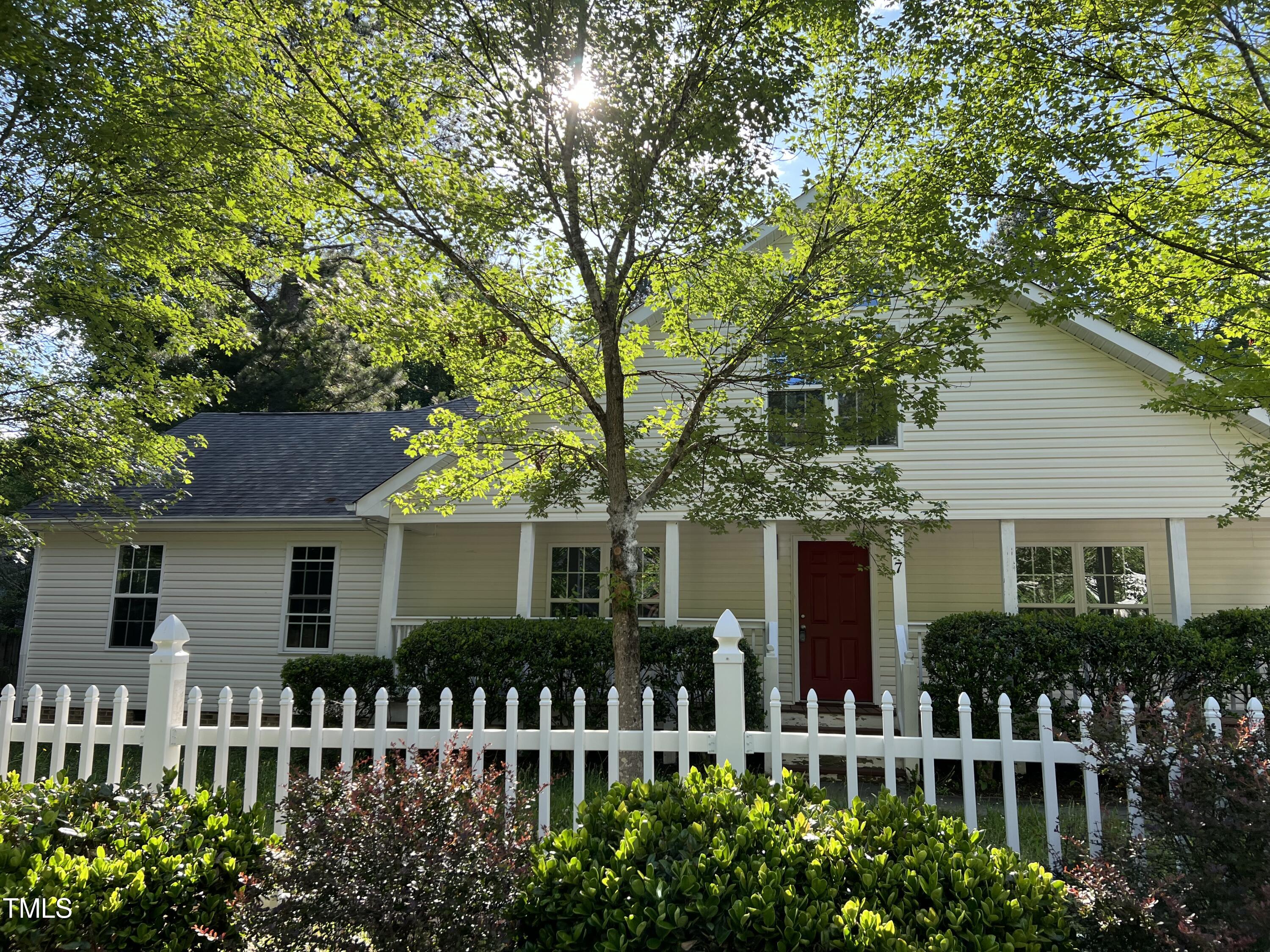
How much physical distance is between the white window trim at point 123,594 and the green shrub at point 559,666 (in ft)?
19.1

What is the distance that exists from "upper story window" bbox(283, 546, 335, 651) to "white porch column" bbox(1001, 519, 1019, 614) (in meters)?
10.2

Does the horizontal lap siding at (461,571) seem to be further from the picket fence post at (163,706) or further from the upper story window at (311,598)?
the picket fence post at (163,706)

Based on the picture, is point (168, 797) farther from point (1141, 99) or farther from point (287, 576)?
point (287, 576)

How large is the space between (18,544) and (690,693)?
29.8 ft

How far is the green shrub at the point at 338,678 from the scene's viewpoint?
1064 centimetres

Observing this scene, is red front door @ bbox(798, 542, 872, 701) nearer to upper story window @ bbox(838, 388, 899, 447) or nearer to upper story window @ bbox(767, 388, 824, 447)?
upper story window @ bbox(767, 388, 824, 447)

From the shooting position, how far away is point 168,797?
392 centimetres

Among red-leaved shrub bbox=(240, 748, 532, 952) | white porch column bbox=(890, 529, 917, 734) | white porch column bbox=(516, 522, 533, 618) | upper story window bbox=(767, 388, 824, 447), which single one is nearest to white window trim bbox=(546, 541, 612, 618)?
white porch column bbox=(516, 522, 533, 618)

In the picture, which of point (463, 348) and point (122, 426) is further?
point (122, 426)

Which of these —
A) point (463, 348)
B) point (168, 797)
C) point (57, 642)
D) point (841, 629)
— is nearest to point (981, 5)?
point (463, 348)

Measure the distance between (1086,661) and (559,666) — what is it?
5991mm

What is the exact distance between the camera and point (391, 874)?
294 centimetres

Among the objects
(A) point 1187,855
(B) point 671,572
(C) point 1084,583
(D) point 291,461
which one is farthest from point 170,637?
(C) point 1084,583

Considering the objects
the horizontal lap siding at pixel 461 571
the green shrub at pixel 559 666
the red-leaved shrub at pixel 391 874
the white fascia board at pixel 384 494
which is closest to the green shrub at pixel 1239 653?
the green shrub at pixel 559 666
